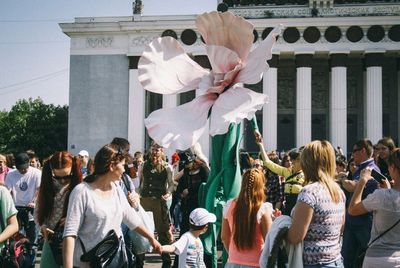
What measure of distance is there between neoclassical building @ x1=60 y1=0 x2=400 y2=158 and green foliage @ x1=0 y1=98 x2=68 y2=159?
13914mm

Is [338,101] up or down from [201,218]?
up

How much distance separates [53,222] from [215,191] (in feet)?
6.64

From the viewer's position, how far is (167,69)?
497cm

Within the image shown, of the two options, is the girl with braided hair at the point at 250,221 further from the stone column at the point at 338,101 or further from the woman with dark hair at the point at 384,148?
the stone column at the point at 338,101

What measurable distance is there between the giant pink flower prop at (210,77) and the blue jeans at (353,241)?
8.42ft

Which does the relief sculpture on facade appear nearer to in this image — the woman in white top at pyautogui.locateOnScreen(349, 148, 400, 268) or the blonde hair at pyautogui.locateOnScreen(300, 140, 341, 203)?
the woman in white top at pyautogui.locateOnScreen(349, 148, 400, 268)

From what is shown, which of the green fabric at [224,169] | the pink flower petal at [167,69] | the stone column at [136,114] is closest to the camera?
the pink flower petal at [167,69]

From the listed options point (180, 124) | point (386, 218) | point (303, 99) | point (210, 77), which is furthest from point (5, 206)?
point (303, 99)

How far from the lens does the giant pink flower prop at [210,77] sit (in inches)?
174

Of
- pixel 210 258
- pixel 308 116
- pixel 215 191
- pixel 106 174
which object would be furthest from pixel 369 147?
pixel 308 116

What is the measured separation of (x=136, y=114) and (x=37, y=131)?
18922 mm

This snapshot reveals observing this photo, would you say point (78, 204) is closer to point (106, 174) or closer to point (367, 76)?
point (106, 174)

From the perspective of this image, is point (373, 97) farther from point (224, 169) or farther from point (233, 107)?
point (233, 107)

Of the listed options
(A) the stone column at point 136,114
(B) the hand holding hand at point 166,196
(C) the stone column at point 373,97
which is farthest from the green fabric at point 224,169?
(C) the stone column at point 373,97
